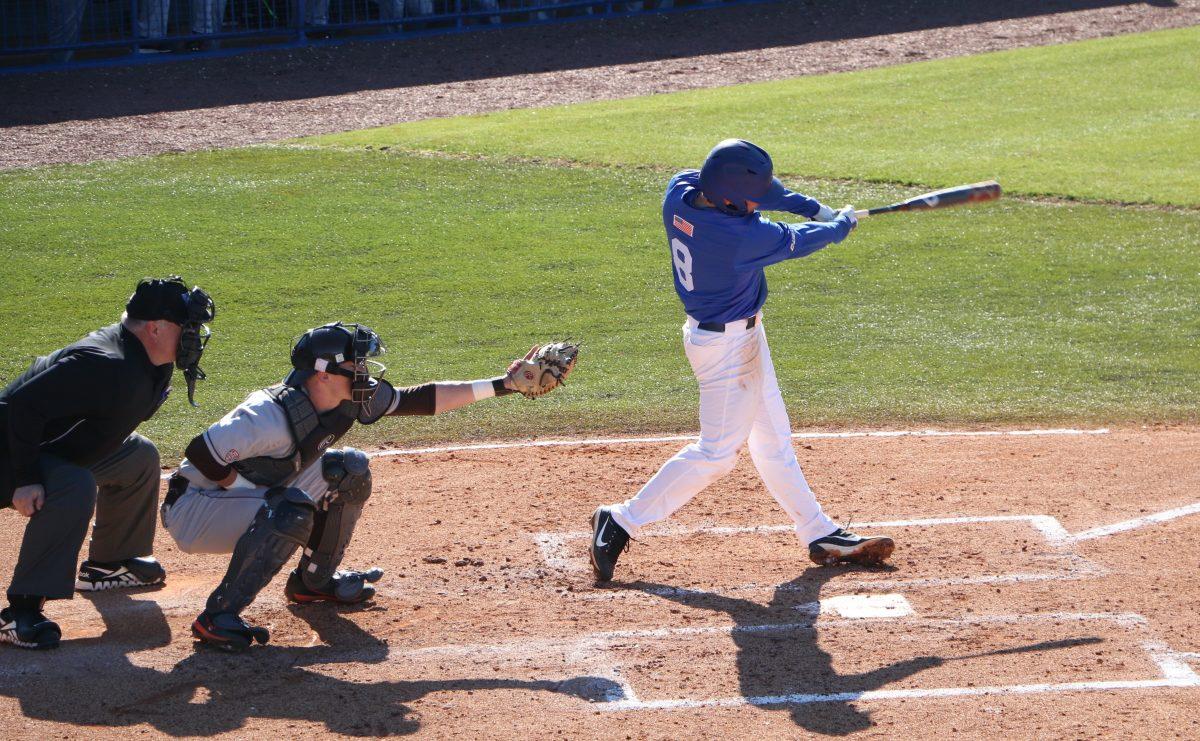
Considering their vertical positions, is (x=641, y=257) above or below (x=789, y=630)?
above

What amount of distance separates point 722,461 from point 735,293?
71 cm

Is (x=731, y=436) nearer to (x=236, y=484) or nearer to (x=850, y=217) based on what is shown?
(x=850, y=217)

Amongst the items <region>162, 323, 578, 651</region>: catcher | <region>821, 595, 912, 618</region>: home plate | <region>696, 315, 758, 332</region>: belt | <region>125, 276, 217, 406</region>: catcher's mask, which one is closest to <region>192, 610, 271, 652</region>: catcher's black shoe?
<region>162, 323, 578, 651</region>: catcher

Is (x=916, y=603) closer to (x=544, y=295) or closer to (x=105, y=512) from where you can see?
(x=105, y=512)

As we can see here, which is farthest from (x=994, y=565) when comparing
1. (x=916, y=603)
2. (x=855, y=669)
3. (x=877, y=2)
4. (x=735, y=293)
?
(x=877, y=2)

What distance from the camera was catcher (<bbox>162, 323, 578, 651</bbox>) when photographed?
16.3 ft

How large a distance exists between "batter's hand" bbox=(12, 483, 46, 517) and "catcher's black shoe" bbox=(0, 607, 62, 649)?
15.9 inches

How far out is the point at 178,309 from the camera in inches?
204

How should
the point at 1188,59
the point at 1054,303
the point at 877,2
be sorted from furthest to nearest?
1. the point at 877,2
2. the point at 1188,59
3. the point at 1054,303

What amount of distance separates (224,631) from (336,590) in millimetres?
575

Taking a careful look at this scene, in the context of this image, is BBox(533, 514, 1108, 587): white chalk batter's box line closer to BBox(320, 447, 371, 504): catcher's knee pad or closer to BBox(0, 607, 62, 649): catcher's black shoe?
BBox(320, 447, 371, 504): catcher's knee pad

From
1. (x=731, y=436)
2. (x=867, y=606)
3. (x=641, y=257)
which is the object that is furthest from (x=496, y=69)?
(x=867, y=606)

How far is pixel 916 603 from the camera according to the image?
5.48 metres

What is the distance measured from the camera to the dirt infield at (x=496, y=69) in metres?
16.1
